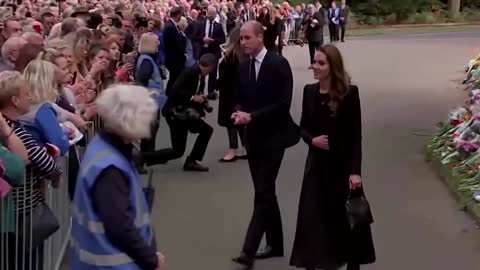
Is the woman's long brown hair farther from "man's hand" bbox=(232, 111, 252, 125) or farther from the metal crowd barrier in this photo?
the metal crowd barrier

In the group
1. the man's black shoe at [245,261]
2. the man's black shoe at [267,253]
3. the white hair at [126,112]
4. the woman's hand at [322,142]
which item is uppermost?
the white hair at [126,112]

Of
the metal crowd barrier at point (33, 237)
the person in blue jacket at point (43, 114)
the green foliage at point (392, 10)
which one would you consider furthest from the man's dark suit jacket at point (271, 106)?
the green foliage at point (392, 10)

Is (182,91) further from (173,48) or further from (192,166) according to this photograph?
(173,48)

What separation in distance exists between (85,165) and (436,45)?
1362 inches

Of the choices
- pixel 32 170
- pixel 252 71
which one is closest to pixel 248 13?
pixel 252 71

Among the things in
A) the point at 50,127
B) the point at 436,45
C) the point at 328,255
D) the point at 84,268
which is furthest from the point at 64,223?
the point at 436,45

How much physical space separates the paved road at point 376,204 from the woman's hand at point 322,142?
1382mm

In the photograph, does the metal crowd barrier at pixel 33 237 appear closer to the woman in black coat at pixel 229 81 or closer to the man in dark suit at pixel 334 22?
the woman in black coat at pixel 229 81

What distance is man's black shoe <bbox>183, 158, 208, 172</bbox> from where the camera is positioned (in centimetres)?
1227

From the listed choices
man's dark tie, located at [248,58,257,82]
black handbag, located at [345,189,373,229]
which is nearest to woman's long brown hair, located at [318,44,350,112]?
black handbag, located at [345,189,373,229]

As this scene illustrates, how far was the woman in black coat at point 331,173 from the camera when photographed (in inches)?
274

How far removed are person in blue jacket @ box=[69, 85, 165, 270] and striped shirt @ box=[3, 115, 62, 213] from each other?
5.00ft

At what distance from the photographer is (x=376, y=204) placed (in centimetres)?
1044

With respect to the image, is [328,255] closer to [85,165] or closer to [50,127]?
[50,127]
